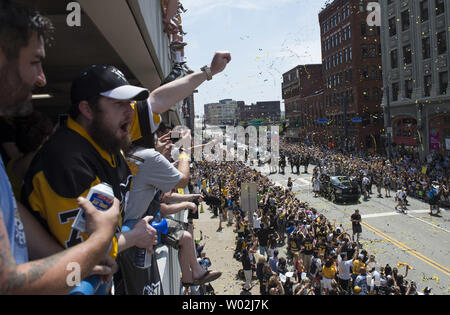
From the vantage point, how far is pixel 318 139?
63.3 metres

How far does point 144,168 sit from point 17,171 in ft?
3.32

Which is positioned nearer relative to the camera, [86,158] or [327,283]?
[86,158]

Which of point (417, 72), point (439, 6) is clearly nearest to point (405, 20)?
point (439, 6)

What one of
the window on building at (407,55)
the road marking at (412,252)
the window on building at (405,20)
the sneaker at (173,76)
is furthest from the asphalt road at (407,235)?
the window on building at (405,20)

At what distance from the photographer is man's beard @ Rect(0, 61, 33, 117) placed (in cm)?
134

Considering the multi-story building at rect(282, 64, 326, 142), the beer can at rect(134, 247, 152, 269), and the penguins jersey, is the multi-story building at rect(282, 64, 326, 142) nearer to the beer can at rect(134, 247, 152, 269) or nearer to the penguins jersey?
the beer can at rect(134, 247, 152, 269)

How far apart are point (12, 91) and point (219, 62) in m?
1.93

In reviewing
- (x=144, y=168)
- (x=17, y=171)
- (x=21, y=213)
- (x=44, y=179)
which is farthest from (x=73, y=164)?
(x=144, y=168)

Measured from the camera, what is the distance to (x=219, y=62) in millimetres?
3064

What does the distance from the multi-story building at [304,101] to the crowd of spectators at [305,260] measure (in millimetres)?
47155

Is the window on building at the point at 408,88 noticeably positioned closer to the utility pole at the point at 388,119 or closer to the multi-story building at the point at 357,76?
the utility pole at the point at 388,119

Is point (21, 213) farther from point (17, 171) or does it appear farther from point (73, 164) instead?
point (17, 171)

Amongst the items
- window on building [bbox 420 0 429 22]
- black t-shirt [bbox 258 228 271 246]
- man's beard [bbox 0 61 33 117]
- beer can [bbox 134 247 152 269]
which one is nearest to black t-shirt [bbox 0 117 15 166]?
man's beard [bbox 0 61 33 117]

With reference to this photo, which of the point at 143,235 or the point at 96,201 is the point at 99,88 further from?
the point at 143,235
